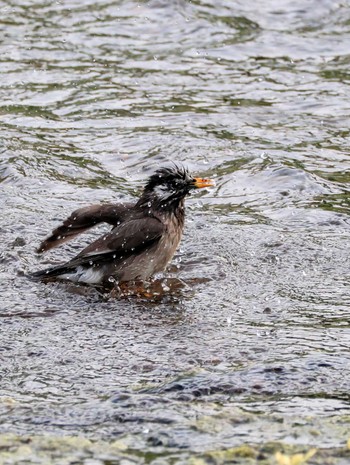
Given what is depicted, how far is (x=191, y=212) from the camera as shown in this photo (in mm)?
12008

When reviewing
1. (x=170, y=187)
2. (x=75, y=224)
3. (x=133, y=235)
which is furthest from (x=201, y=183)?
(x=75, y=224)

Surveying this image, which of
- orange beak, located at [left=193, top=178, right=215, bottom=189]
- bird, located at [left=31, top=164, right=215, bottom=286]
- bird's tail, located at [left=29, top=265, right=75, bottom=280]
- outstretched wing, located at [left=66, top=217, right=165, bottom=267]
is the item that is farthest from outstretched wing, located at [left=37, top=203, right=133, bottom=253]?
orange beak, located at [left=193, top=178, right=215, bottom=189]

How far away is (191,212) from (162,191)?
61.7 inches

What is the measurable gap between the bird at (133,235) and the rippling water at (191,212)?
280 millimetres

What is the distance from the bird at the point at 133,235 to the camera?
10.2 m

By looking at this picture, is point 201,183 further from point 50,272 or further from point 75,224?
point 50,272

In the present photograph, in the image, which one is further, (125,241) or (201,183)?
(201,183)

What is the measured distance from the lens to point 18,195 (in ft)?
40.2

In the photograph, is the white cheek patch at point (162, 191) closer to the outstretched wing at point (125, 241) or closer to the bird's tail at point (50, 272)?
the outstretched wing at point (125, 241)

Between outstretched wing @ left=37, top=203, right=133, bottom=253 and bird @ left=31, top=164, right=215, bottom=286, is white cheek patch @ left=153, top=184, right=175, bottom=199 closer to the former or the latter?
bird @ left=31, top=164, right=215, bottom=286

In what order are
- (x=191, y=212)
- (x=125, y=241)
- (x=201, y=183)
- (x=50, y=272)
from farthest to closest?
(x=191, y=212)
(x=201, y=183)
(x=125, y=241)
(x=50, y=272)

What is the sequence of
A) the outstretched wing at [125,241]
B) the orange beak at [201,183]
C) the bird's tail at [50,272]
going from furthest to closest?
the orange beak at [201,183], the outstretched wing at [125,241], the bird's tail at [50,272]

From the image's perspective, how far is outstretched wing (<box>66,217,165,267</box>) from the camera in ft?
33.5

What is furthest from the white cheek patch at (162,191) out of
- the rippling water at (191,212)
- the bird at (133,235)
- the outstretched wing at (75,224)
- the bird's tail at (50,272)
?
the bird's tail at (50,272)
